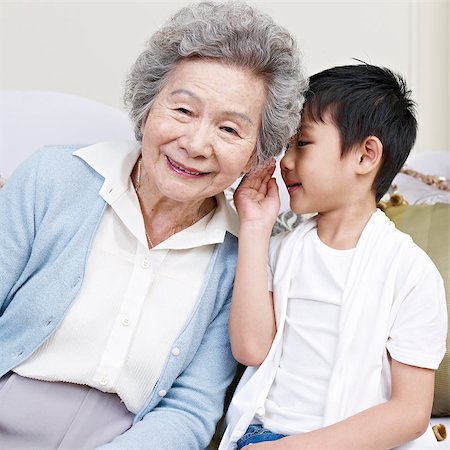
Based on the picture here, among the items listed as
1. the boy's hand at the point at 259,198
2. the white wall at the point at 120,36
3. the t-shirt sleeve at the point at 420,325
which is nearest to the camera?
the t-shirt sleeve at the point at 420,325

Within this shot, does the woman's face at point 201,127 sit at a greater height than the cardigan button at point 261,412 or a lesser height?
greater

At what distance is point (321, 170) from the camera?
1.64 m

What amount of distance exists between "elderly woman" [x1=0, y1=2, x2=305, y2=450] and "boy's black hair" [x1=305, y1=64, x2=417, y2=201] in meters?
0.06

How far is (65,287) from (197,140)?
17.1 inches

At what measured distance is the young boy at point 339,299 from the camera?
150cm

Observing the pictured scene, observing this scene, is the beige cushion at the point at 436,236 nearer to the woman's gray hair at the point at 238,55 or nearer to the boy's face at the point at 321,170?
the boy's face at the point at 321,170

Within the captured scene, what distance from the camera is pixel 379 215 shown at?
1.66 metres

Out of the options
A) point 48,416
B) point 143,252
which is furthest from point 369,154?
point 48,416

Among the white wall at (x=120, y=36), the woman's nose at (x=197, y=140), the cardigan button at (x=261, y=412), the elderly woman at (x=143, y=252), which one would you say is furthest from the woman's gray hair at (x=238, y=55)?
the white wall at (x=120, y=36)

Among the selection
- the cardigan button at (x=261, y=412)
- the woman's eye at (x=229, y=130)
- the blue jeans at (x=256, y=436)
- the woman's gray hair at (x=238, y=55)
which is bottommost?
the blue jeans at (x=256, y=436)

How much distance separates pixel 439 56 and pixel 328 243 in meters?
1.41

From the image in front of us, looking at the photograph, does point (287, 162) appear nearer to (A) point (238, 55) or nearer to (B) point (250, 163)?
(B) point (250, 163)

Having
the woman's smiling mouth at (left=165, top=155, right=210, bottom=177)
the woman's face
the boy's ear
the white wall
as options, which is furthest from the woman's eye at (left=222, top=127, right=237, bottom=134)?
the white wall

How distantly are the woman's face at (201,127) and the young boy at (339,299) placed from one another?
0.47 feet
